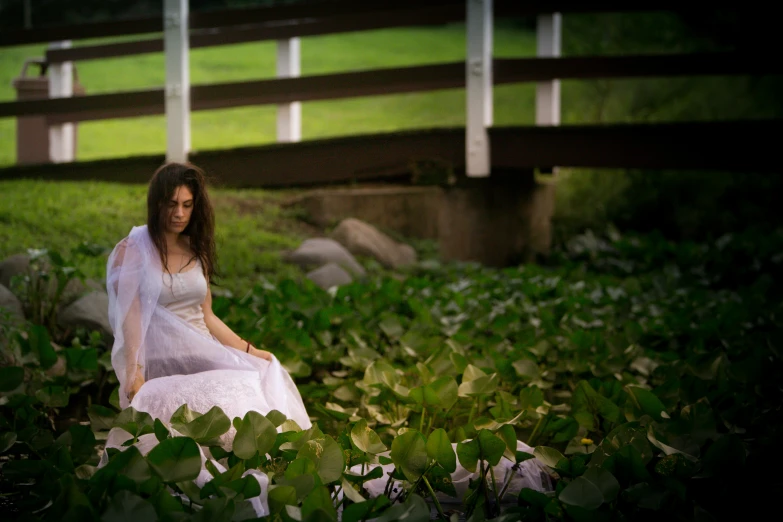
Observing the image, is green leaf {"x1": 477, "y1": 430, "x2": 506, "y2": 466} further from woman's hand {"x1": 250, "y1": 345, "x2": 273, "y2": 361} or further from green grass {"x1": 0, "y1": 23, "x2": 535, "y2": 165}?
green grass {"x1": 0, "y1": 23, "x2": 535, "y2": 165}

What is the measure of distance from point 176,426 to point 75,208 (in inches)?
147

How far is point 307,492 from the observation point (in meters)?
2.23

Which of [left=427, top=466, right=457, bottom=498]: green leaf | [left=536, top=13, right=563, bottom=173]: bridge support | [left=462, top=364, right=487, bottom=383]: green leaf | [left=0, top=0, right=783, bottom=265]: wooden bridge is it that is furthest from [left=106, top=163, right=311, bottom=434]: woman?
[left=536, top=13, right=563, bottom=173]: bridge support

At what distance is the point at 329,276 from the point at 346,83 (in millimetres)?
2051

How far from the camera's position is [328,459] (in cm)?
240

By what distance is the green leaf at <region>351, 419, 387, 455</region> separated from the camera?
102 inches

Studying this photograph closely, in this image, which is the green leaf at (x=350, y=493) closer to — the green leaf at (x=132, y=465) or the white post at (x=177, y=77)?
the green leaf at (x=132, y=465)

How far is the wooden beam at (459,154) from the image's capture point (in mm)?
6492

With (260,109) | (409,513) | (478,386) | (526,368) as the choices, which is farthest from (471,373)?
(260,109)

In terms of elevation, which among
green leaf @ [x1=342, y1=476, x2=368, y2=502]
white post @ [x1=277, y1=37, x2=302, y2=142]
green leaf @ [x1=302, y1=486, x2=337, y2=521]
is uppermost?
white post @ [x1=277, y1=37, x2=302, y2=142]

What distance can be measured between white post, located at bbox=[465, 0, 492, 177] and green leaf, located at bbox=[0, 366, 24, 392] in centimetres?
446

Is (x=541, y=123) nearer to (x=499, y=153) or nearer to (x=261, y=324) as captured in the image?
(x=499, y=153)

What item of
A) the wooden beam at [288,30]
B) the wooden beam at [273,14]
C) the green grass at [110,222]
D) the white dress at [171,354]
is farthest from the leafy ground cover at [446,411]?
the wooden beam at [288,30]

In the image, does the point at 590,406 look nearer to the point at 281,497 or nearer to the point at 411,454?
the point at 411,454
